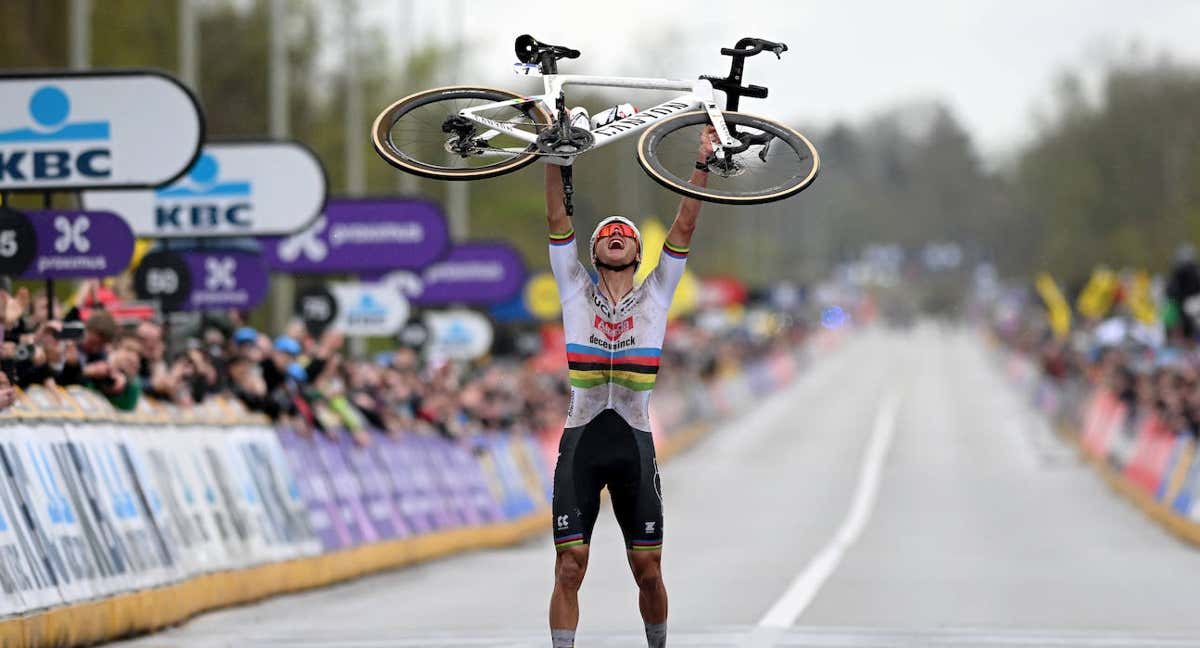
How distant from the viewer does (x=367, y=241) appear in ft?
84.9

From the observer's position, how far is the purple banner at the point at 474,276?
31.7m

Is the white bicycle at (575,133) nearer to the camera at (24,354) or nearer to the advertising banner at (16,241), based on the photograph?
the camera at (24,354)

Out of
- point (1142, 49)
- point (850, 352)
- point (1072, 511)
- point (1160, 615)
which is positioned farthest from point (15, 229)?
point (850, 352)

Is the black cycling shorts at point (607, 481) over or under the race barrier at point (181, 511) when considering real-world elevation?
over

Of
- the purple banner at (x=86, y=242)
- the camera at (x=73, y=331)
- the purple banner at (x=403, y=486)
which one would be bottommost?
the purple banner at (x=403, y=486)

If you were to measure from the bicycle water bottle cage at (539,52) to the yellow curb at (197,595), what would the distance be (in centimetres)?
380

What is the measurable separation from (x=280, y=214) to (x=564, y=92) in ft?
33.8

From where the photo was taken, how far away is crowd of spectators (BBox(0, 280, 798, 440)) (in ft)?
45.1

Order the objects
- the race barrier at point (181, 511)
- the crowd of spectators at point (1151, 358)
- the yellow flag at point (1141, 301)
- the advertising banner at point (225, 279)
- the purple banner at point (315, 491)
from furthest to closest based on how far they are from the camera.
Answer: the yellow flag at point (1141, 301), the crowd of spectators at point (1151, 358), the advertising banner at point (225, 279), the purple banner at point (315, 491), the race barrier at point (181, 511)

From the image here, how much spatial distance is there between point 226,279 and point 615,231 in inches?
431

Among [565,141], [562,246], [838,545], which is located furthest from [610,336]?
[838,545]

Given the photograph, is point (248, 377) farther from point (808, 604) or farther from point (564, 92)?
point (564, 92)

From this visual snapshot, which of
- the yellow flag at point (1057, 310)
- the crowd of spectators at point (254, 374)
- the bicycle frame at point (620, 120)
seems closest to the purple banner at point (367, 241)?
the crowd of spectators at point (254, 374)

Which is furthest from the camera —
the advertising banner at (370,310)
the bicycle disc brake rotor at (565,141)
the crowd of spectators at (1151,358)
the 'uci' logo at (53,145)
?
the crowd of spectators at (1151,358)
